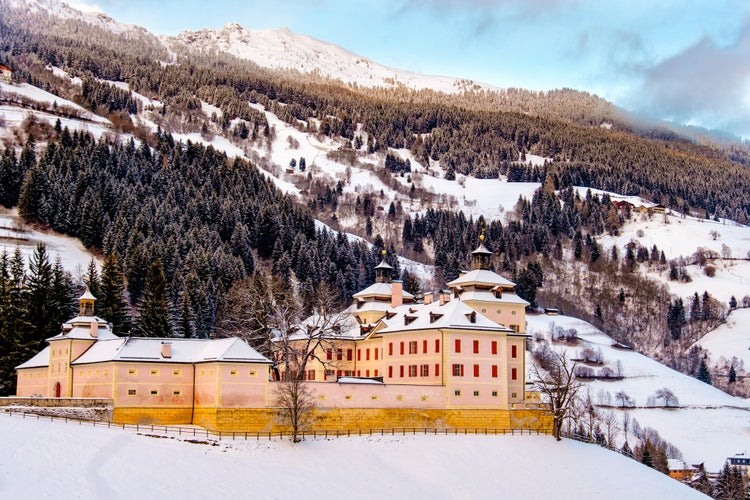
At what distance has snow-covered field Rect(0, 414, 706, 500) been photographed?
51.8m

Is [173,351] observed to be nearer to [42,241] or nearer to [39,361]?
[39,361]

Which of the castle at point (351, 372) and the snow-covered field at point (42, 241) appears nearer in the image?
the castle at point (351, 372)

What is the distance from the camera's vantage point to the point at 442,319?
258 ft

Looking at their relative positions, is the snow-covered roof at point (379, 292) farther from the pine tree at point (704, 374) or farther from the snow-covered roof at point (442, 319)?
the pine tree at point (704, 374)

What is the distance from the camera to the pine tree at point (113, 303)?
8812 cm

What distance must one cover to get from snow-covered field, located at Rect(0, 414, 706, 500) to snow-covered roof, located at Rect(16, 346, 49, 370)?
15097 mm

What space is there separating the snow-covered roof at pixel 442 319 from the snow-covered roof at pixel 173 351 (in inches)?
652

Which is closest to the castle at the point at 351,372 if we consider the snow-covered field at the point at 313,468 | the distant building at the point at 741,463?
the snow-covered field at the point at 313,468

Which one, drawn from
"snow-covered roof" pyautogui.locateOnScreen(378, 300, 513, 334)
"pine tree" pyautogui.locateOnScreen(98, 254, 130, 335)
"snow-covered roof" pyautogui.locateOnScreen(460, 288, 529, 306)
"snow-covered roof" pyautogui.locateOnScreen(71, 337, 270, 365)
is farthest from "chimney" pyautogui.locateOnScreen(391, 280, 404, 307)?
"snow-covered roof" pyautogui.locateOnScreen(71, 337, 270, 365)

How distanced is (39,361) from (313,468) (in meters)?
27.2

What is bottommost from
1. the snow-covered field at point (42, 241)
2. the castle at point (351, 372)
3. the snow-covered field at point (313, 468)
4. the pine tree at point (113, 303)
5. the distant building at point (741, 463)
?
the distant building at point (741, 463)

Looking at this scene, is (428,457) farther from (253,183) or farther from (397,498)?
(253,183)

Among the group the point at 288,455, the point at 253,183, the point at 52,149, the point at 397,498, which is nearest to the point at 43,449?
the point at 288,455

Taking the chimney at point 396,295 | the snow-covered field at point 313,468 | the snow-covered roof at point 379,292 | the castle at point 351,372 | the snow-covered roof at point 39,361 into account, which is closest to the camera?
Answer: the snow-covered field at point 313,468
